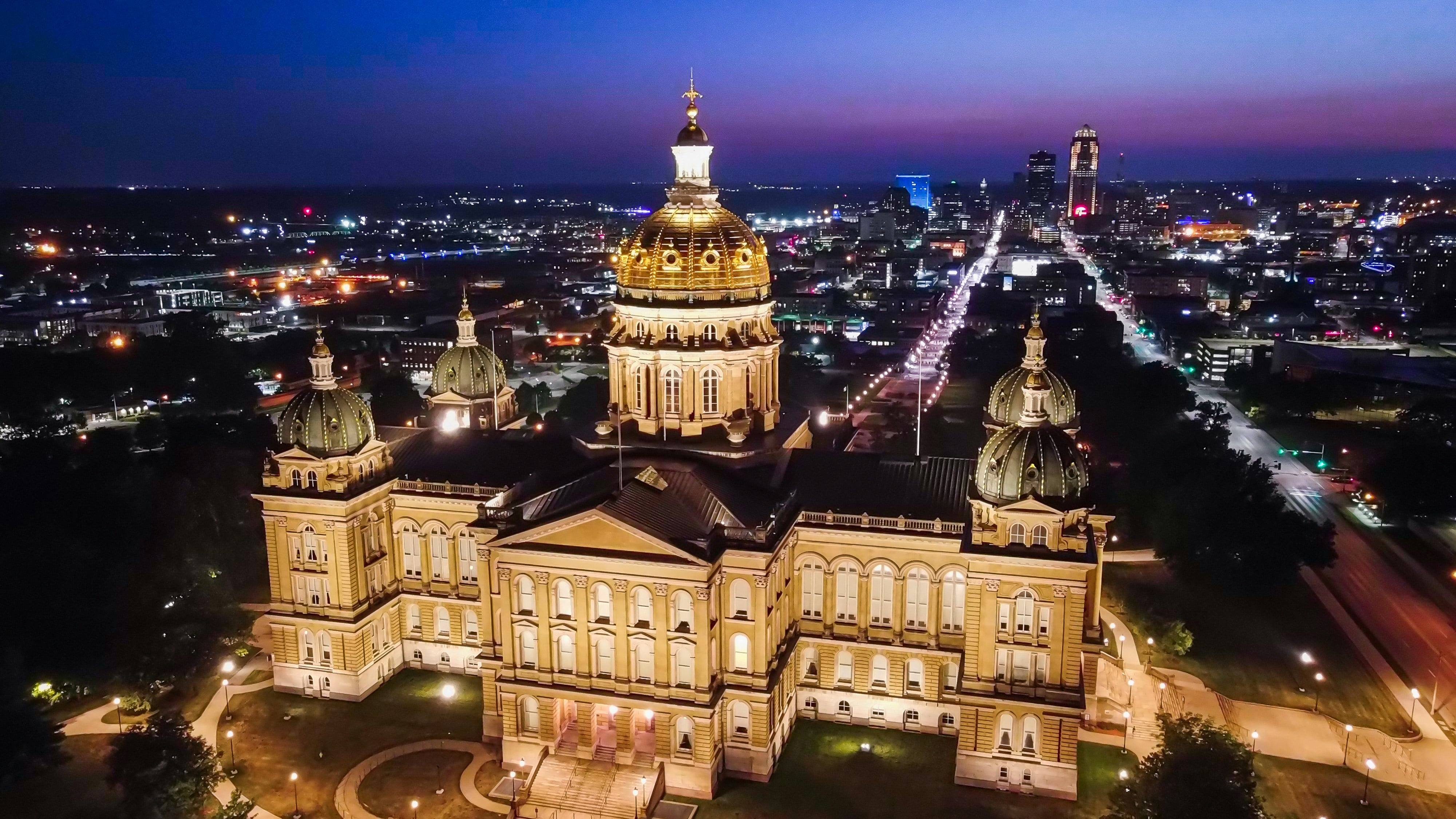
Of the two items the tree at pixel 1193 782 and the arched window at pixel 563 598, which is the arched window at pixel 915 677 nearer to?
the tree at pixel 1193 782

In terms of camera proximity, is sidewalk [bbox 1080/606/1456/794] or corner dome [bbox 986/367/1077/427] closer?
sidewalk [bbox 1080/606/1456/794]

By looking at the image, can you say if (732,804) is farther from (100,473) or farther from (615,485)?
(100,473)

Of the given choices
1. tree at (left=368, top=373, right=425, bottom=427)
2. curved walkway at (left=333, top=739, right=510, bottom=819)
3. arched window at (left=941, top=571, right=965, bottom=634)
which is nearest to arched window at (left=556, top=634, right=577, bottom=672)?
curved walkway at (left=333, top=739, right=510, bottom=819)

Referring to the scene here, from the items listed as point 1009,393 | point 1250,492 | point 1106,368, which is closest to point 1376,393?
point 1106,368

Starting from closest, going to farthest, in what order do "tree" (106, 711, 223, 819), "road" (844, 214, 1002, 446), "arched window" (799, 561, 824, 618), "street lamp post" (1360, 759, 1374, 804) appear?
"tree" (106, 711, 223, 819)
"street lamp post" (1360, 759, 1374, 804)
"arched window" (799, 561, 824, 618)
"road" (844, 214, 1002, 446)

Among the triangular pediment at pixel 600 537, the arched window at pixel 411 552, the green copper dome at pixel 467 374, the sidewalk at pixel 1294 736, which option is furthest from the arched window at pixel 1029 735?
the green copper dome at pixel 467 374

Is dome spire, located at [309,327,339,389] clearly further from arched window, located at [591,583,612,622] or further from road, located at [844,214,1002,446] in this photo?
road, located at [844,214,1002,446]

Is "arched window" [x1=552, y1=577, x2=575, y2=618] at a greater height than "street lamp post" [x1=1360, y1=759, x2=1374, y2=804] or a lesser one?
greater

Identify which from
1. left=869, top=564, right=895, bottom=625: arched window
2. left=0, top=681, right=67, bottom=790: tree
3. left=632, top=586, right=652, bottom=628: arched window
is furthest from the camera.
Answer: left=869, top=564, right=895, bottom=625: arched window

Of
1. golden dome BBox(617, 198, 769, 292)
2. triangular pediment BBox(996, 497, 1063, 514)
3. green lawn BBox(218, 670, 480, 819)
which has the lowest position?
green lawn BBox(218, 670, 480, 819)
